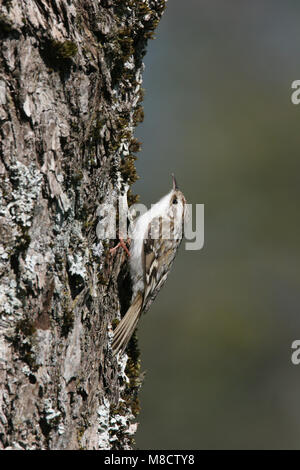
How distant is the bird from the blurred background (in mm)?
2988

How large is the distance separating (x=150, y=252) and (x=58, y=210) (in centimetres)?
131

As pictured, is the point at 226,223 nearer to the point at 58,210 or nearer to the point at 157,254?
the point at 157,254

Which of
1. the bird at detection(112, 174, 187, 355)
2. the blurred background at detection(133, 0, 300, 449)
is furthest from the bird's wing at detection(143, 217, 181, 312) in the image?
the blurred background at detection(133, 0, 300, 449)

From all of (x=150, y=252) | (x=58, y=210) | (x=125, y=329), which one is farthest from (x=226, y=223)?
(x=58, y=210)

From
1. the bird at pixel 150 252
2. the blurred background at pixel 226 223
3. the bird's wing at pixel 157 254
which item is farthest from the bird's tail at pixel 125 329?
the blurred background at pixel 226 223

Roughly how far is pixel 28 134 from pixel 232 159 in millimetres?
5480

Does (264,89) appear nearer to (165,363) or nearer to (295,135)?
(295,135)

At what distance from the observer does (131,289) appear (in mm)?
2988

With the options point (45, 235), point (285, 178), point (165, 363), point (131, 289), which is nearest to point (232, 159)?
point (285, 178)

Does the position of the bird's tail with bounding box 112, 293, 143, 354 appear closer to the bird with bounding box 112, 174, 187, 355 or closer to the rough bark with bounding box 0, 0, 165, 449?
the bird with bounding box 112, 174, 187, 355

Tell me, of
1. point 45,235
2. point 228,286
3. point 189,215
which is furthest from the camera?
point 228,286

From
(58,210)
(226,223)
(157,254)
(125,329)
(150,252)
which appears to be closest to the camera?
(58,210)

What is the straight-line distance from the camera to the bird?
276cm

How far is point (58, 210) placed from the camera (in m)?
2.16
